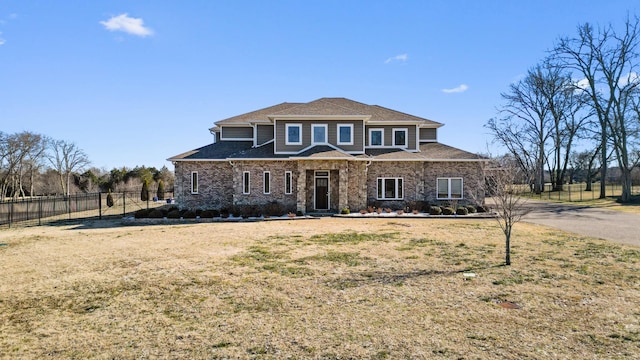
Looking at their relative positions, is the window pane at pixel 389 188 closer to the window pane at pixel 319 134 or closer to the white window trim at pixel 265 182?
the window pane at pixel 319 134

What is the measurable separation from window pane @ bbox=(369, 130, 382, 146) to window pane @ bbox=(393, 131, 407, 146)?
1.04m

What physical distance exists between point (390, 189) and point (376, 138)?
3.92m

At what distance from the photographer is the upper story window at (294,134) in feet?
70.1

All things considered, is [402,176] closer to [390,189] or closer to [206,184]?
[390,189]

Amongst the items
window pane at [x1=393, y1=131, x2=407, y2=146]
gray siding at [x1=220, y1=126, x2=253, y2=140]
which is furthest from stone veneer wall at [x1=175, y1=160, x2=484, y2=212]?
gray siding at [x1=220, y1=126, x2=253, y2=140]

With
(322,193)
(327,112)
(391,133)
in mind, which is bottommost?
(322,193)

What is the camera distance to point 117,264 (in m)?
8.90

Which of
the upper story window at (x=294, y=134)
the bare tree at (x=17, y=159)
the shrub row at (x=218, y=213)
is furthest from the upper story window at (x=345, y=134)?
the bare tree at (x=17, y=159)

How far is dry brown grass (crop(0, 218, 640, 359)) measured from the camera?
4.51 metres

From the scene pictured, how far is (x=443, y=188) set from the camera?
2183 centimetres

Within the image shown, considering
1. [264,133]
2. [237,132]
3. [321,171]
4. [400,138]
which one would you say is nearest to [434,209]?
[400,138]

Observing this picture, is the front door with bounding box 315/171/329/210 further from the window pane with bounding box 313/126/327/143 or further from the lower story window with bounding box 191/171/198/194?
the lower story window with bounding box 191/171/198/194

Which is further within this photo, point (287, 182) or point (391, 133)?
point (391, 133)

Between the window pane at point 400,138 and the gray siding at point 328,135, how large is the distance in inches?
122
